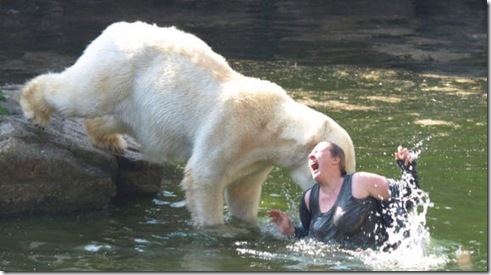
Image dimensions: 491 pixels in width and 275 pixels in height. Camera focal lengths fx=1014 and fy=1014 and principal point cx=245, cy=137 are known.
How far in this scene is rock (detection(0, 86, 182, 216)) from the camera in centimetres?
839

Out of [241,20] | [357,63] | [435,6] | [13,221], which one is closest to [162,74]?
[13,221]

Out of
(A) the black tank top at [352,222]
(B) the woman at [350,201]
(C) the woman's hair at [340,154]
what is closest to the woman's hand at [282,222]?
(B) the woman at [350,201]

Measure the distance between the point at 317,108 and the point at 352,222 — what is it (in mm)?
6187

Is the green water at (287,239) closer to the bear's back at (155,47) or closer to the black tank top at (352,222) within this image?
the black tank top at (352,222)

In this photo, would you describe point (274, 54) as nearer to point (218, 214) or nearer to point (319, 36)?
point (319, 36)

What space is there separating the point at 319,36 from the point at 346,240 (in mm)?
14776

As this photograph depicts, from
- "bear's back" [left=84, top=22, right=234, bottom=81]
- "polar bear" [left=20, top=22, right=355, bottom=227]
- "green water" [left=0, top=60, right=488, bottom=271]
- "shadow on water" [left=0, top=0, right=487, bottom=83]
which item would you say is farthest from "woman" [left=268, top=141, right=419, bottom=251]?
"shadow on water" [left=0, top=0, right=487, bottom=83]

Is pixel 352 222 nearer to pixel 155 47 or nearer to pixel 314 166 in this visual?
pixel 314 166

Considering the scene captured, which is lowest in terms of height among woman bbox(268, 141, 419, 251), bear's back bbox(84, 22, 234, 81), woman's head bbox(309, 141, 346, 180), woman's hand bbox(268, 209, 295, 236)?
woman's hand bbox(268, 209, 295, 236)

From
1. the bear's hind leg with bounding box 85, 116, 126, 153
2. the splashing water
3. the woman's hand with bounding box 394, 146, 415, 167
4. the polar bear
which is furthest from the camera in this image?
the bear's hind leg with bounding box 85, 116, 126, 153

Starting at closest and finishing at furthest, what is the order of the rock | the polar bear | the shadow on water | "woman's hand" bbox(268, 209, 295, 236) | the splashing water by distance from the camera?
the splashing water < "woman's hand" bbox(268, 209, 295, 236) < the polar bear < the rock < the shadow on water

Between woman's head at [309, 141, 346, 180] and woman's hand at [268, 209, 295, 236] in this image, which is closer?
woman's head at [309, 141, 346, 180]

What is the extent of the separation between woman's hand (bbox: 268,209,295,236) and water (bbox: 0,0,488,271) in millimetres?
122

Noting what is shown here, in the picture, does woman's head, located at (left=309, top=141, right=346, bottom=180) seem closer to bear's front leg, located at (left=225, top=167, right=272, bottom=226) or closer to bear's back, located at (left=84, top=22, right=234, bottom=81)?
bear's front leg, located at (left=225, top=167, right=272, bottom=226)
